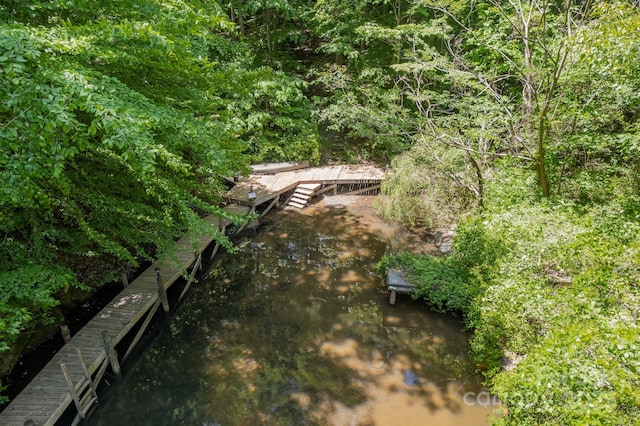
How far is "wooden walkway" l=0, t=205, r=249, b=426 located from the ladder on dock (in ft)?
20.6

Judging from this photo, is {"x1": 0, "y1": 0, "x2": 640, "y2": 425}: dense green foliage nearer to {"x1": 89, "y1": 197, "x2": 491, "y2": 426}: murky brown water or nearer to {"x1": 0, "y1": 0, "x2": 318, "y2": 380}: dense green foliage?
{"x1": 0, "y1": 0, "x2": 318, "y2": 380}: dense green foliage

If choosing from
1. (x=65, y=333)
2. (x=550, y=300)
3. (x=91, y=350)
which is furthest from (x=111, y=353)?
(x=550, y=300)

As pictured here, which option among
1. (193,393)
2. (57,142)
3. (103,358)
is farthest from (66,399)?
(57,142)

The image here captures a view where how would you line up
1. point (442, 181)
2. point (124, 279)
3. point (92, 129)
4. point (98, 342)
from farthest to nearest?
1. point (442, 181)
2. point (124, 279)
3. point (98, 342)
4. point (92, 129)

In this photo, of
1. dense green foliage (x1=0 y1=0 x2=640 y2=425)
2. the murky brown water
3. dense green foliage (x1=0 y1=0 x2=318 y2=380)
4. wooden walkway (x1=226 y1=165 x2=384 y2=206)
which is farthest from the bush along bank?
wooden walkway (x1=226 y1=165 x2=384 y2=206)

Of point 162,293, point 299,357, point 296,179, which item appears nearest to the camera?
point 299,357

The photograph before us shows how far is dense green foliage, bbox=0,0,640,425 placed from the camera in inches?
175

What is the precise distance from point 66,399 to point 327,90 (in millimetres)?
19300

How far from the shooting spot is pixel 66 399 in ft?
24.6

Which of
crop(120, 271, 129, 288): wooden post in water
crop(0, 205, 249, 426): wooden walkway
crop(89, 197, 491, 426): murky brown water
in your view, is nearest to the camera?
crop(0, 205, 249, 426): wooden walkway

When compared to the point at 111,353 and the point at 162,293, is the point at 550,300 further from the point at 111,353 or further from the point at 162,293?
the point at 162,293

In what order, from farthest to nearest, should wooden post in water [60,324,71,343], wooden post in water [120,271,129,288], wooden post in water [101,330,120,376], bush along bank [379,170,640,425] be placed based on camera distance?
wooden post in water [120,271,129,288] < wooden post in water [60,324,71,343] < wooden post in water [101,330,120,376] < bush along bank [379,170,640,425]

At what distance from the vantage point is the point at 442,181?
13844 mm

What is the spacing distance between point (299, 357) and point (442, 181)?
27.0 ft
